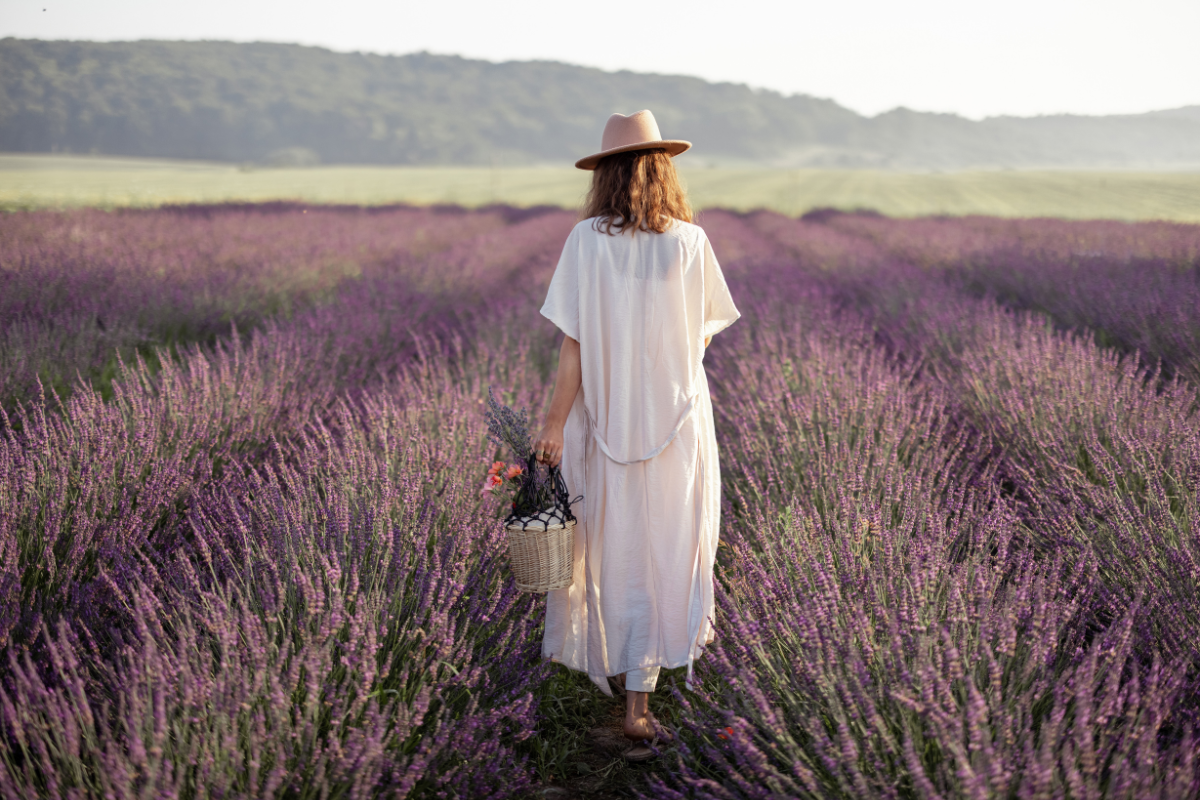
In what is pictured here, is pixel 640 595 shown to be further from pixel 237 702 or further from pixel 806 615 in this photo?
pixel 237 702

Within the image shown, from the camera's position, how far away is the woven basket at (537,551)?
1.76 metres

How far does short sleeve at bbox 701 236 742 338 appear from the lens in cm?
192

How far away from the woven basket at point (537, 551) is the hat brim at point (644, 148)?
90cm

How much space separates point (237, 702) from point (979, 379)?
11.0 ft

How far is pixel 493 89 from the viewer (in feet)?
461

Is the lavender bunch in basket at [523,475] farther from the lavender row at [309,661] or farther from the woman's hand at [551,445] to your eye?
the lavender row at [309,661]

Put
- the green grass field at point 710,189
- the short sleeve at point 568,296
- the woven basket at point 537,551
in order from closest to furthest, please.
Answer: the woven basket at point 537,551 < the short sleeve at point 568,296 < the green grass field at point 710,189

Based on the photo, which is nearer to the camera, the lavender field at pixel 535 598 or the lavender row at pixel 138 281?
the lavender field at pixel 535 598

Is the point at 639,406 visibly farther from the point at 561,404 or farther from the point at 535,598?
the point at 535,598

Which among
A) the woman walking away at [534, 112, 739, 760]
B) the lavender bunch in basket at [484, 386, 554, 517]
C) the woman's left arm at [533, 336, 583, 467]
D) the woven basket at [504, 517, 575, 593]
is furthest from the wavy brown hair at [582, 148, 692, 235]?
the woven basket at [504, 517, 575, 593]

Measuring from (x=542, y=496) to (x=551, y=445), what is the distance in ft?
0.44

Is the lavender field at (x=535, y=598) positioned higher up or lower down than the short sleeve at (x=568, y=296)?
lower down

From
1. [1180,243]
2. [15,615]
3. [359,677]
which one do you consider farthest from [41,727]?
[1180,243]

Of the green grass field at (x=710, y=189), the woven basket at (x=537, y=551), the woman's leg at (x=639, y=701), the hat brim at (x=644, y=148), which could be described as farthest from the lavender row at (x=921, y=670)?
the green grass field at (x=710, y=189)
